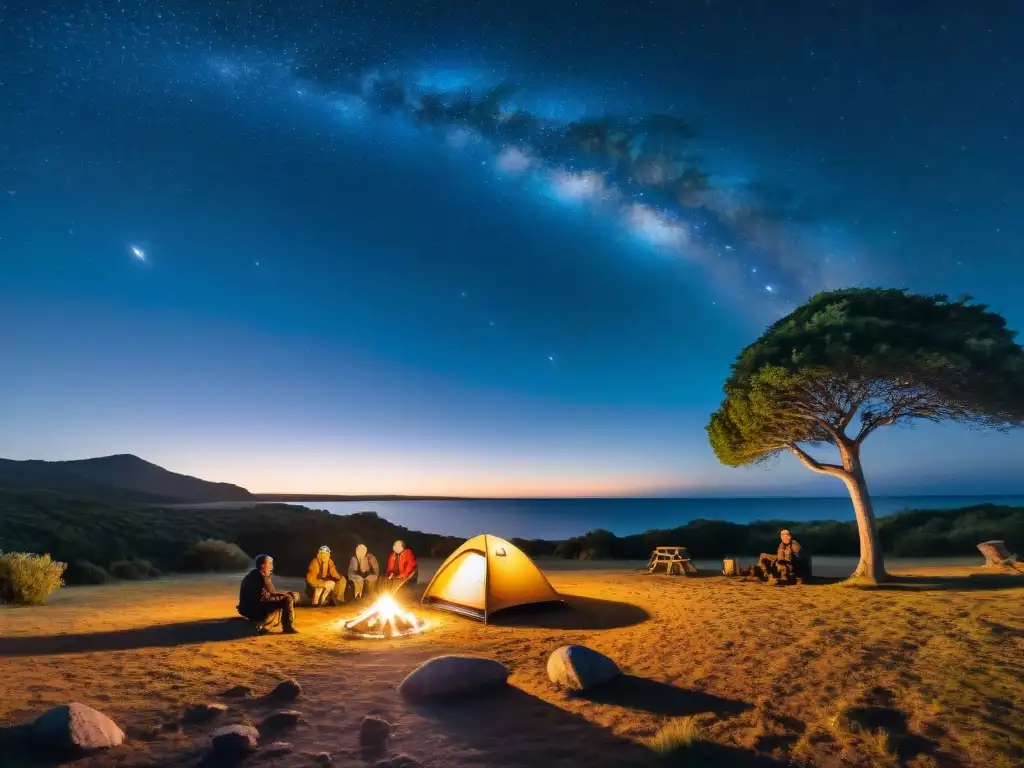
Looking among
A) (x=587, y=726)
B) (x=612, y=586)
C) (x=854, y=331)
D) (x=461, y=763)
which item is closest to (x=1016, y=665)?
(x=587, y=726)

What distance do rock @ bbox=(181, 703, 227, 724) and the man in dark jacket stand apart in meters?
4.45

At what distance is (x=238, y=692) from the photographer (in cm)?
766

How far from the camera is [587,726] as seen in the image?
664 cm

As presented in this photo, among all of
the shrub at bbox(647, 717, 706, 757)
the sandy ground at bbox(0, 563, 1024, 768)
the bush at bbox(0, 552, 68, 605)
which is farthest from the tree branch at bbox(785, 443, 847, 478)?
the bush at bbox(0, 552, 68, 605)

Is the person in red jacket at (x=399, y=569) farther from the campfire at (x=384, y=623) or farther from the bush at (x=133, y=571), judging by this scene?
the bush at (x=133, y=571)

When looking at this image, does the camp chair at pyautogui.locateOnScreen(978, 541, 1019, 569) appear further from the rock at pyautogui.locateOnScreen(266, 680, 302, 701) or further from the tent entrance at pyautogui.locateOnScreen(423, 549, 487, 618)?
the rock at pyautogui.locateOnScreen(266, 680, 302, 701)

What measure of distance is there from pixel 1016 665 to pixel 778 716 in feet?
14.7

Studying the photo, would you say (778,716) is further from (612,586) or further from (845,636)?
(612,586)

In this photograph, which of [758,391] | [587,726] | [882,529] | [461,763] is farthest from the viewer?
[882,529]

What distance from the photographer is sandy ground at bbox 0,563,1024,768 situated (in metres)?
6.04

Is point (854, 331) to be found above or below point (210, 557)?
above

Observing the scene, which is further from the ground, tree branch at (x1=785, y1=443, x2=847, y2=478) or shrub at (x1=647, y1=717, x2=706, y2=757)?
tree branch at (x1=785, y1=443, x2=847, y2=478)

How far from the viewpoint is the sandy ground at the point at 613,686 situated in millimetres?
6039

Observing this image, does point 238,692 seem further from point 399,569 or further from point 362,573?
point 362,573
